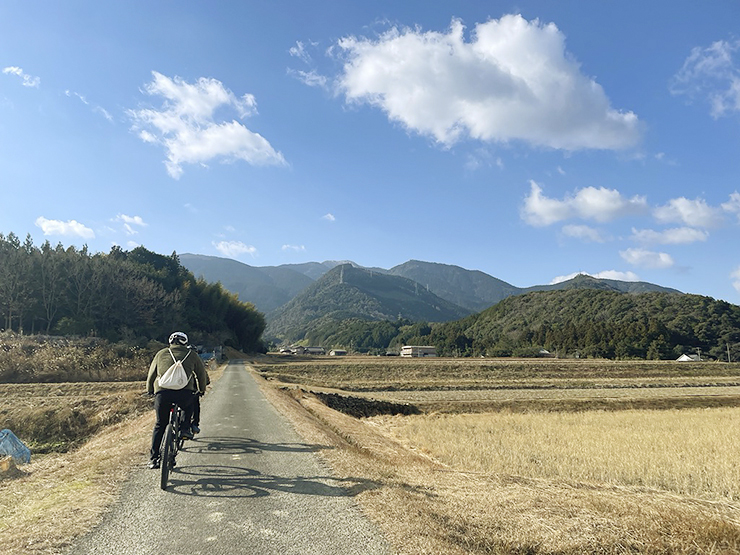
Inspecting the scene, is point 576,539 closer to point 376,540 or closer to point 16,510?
point 376,540

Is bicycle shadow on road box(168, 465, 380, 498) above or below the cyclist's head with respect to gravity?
below

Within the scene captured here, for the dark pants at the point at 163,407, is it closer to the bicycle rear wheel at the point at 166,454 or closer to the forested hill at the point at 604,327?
the bicycle rear wheel at the point at 166,454

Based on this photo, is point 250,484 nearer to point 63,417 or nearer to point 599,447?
point 599,447

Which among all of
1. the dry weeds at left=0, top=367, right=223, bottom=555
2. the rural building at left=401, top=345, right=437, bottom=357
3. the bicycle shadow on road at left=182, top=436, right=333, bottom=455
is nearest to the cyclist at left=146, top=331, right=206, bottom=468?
the dry weeds at left=0, top=367, right=223, bottom=555

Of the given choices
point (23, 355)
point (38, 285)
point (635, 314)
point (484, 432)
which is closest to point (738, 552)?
point (484, 432)

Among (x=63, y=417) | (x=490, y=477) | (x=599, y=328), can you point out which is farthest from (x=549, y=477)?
(x=599, y=328)

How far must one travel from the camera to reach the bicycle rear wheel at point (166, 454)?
6652 mm

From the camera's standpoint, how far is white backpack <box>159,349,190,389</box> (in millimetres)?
7172

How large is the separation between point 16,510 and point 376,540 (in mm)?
4613

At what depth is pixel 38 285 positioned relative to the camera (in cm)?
6775

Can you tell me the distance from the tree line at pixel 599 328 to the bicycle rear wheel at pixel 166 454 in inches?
4428

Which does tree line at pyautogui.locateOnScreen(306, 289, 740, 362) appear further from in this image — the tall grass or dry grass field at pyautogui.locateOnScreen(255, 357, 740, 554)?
the tall grass

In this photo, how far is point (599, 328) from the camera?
114 metres

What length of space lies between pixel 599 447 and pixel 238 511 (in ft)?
43.3
